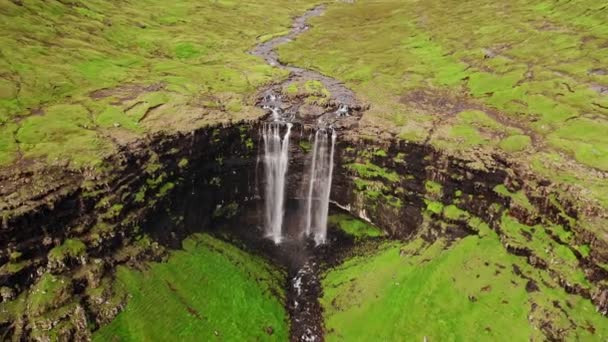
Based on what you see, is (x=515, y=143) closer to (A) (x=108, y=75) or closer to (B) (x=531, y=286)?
(B) (x=531, y=286)

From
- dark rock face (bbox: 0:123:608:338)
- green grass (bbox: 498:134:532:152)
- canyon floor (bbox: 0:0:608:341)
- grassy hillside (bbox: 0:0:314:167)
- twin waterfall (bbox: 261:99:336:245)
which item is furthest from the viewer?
twin waterfall (bbox: 261:99:336:245)

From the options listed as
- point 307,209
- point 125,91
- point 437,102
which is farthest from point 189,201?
point 437,102

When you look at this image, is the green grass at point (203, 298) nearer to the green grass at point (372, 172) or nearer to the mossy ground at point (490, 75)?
the green grass at point (372, 172)

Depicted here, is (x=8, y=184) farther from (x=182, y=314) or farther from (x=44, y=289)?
(x=182, y=314)

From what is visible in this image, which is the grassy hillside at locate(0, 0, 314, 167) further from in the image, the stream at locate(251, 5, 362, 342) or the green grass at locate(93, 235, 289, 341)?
the green grass at locate(93, 235, 289, 341)

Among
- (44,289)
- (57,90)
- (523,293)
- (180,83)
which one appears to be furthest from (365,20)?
(44,289)

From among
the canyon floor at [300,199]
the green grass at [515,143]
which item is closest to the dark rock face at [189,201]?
the canyon floor at [300,199]

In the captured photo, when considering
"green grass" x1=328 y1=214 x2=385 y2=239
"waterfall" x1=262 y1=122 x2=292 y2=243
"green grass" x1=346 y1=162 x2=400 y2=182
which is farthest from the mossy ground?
"waterfall" x1=262 y1=122 x2=292 y2=243
